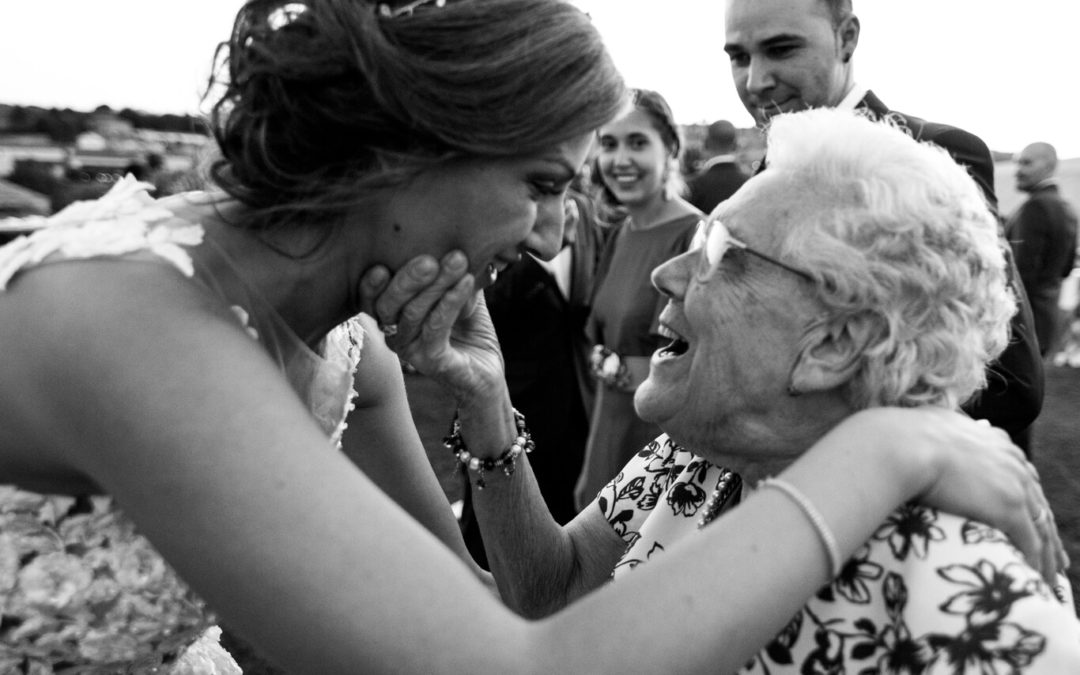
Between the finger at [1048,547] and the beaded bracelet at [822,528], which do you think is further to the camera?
the finger at [1048,547]

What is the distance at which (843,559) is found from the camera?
1.23 meters

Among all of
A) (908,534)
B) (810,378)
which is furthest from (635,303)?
(908,534)

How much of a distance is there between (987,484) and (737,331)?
1.79ft

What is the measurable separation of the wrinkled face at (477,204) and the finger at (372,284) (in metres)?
0.02

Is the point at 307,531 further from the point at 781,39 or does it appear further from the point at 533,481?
→ the point at 781,39

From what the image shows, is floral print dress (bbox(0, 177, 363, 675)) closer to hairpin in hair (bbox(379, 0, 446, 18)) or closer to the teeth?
hairpin in hair (bbox(379, 0, 446, 18))

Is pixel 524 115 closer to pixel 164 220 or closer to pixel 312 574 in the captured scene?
pixel 164 220

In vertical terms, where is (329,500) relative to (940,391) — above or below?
above

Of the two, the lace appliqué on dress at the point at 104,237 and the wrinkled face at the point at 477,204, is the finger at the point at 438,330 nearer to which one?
the wrinkled face at the point at 477,204

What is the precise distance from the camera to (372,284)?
164 cm

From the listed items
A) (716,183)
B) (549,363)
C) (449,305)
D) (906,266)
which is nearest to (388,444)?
(449,305)

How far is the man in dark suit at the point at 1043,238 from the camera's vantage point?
25.8ft

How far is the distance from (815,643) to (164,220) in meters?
1.20

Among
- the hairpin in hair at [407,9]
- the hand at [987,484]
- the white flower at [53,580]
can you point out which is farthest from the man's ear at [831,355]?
the white flower at [53,580]
